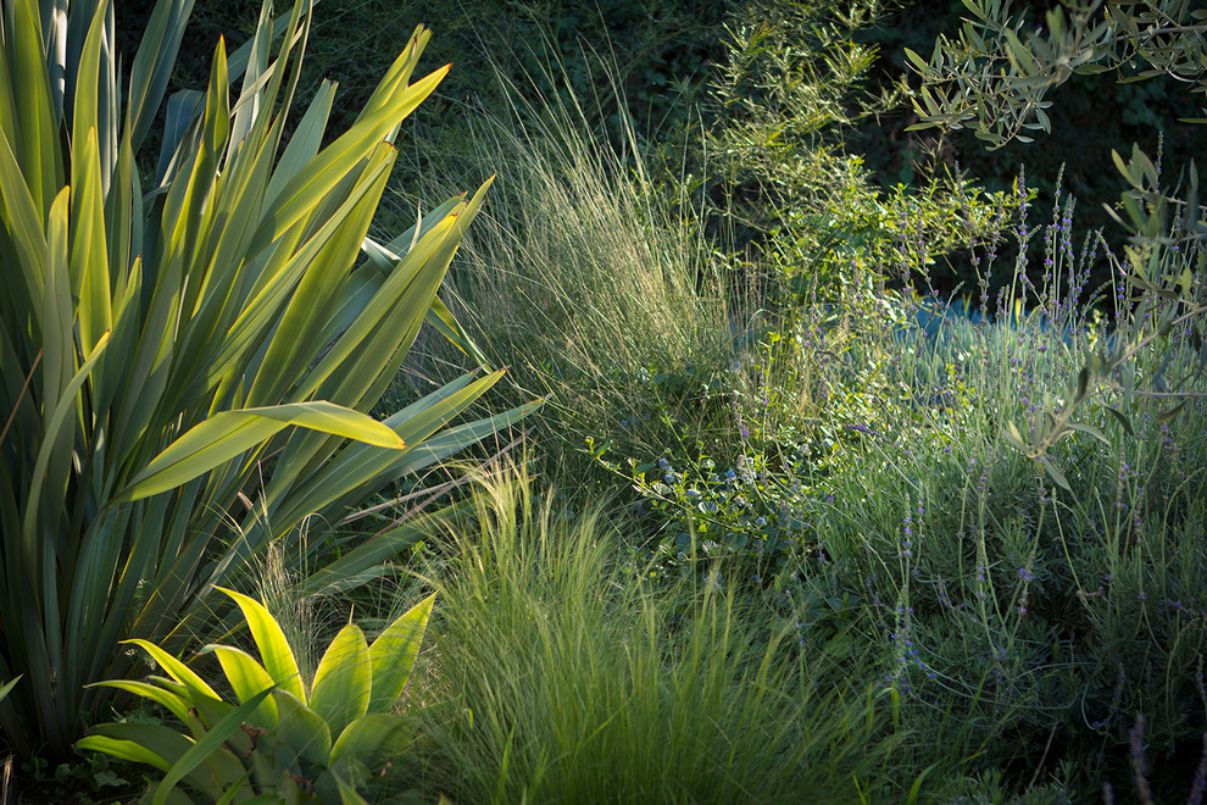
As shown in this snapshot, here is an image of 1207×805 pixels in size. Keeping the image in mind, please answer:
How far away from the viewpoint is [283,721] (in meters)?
1.98

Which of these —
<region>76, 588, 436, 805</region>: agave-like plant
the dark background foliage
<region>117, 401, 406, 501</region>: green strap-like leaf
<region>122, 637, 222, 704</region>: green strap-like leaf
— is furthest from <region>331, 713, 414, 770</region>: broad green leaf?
the dark background foliage

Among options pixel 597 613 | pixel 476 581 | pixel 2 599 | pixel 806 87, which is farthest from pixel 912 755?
pixel 806 87

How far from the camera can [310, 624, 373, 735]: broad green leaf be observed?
205 cm

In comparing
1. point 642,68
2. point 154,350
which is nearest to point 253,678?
point 154,350

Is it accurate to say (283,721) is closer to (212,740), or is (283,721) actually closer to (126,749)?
(212,740)

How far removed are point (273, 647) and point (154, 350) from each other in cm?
60

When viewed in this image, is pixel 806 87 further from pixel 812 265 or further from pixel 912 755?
pixel 912 755

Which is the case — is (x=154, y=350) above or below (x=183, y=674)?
above

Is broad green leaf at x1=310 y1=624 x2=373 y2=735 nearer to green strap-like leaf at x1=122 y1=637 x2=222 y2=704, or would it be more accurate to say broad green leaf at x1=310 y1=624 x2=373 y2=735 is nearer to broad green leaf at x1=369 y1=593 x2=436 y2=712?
broad green leaf at x1=369 y1=593 x2=436 y2=712

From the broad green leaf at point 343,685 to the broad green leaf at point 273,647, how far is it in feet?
0.11

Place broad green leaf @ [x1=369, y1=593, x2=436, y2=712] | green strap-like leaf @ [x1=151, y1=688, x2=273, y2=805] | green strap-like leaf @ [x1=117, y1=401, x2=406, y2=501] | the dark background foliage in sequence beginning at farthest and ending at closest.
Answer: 1. the dark background foliage
2. broad green leaf @ [x1=369, y1=593, x2=436, y2=712]
3. green strap-like leaf @ [x1=117, y1=401, x2=406, y2=501]
4. green strap-like leaf @ [x1=151, y1=688, x2=273, y2=805]

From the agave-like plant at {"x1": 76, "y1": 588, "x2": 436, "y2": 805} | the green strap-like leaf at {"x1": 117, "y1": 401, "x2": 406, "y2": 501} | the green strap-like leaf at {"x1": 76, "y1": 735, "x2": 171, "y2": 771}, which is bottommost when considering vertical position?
the green strap-like leaf at {"x1": 76, "y1": 735, "x2": 171, "y2": 771}

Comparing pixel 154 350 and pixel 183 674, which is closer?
pixel 183 674

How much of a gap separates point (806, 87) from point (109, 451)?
10.6 feet
